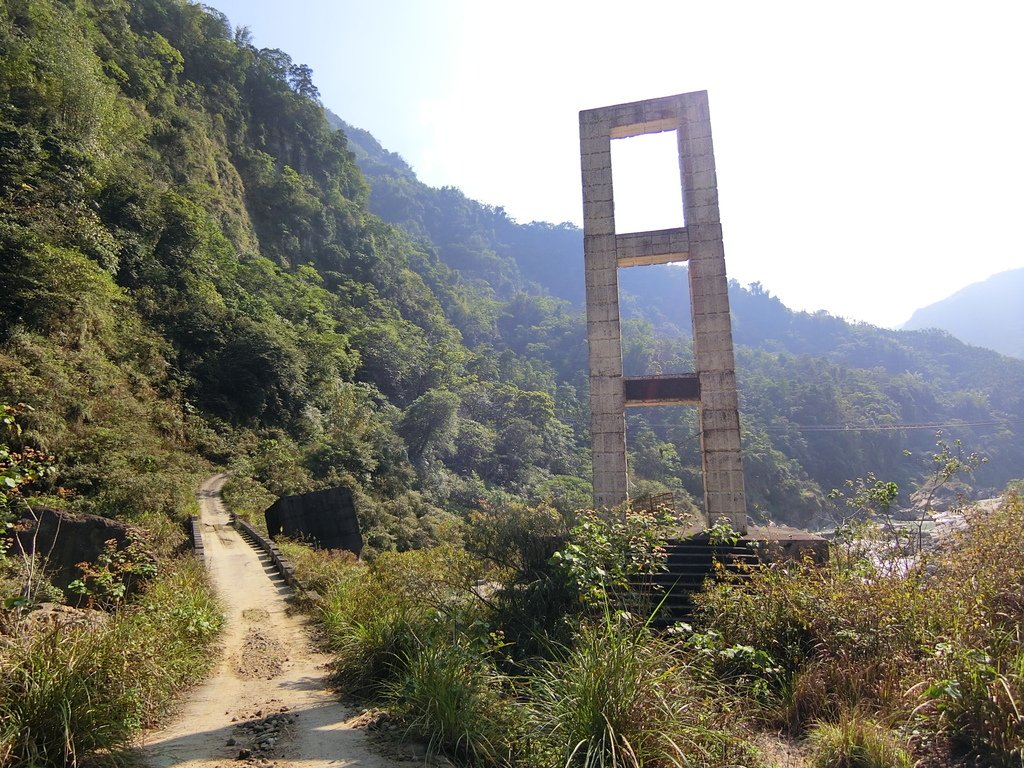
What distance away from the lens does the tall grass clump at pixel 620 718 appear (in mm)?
3039

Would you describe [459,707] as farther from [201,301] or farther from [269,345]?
[201,301]

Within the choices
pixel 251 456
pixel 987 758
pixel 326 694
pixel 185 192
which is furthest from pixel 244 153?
pixel 987 758

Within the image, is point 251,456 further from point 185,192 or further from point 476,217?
point 476,217

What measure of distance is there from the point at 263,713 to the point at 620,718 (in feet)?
9.24

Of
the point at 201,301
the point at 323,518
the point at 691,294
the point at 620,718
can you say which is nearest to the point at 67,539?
the point at 620,718

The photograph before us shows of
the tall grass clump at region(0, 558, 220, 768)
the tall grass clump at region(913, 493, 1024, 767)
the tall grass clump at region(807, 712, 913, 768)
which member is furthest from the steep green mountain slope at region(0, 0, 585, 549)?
the tall grass clump at region(913, 493, 1024, 767)

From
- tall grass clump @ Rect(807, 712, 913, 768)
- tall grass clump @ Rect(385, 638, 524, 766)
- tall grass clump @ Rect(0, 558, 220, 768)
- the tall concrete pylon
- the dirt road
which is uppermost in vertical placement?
the tall concrete pylon

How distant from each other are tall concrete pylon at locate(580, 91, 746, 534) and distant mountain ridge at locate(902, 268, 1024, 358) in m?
148

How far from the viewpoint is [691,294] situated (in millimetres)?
13992

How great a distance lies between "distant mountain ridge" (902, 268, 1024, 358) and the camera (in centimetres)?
13850

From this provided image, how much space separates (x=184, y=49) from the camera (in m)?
45.3

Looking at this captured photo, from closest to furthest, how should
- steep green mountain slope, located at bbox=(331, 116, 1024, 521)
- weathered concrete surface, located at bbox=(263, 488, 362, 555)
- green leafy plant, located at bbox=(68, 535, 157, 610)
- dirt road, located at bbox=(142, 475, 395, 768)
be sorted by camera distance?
dirt road, located at bbox=(142, 475, 395, 768) < green leafy plant, located at bbox=(68, 535, 157, 610) < weathered concrete surface, located at bbox=(263, 488, 362, 555) < steep green mountain slope, located at bbox=(331, 116, 1024, 521)

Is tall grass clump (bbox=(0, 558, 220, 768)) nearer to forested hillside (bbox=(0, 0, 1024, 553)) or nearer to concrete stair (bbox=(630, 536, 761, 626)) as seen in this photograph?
forested hillside (bbox=(0, 0, 1024, 553))

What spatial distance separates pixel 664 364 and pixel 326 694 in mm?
65731
